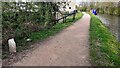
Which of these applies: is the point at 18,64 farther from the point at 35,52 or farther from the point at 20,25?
the point at 20,25

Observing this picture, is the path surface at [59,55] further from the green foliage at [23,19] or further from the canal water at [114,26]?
the canal water at [114,26]

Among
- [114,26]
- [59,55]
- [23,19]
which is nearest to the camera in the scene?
[59,55]

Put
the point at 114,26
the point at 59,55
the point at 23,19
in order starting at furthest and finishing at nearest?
the point at 114,26 < the point at 23,19 < the point at 59,55

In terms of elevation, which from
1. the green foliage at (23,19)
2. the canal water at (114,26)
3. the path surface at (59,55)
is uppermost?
the green foliage at (23,19)

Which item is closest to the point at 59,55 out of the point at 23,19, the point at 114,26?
the point at 23,19

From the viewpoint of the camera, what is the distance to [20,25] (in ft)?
35.8

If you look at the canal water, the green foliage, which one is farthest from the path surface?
the canal water

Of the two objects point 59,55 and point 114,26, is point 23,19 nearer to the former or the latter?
point 59,55

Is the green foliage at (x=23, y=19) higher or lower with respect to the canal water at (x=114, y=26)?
higher

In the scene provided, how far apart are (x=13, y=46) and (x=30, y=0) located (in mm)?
4949

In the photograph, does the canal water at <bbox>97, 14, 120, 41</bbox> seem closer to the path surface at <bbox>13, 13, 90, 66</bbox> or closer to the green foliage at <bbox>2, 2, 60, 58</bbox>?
the green foliage at <bbox>2, 2, 60, 58</bbox>

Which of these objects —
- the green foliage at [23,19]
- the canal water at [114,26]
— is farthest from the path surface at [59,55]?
the canal water at [114,26]

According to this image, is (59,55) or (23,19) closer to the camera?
(59,55)

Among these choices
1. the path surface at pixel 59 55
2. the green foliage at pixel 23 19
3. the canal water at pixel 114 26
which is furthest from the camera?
the canal water at pixel 114 26
